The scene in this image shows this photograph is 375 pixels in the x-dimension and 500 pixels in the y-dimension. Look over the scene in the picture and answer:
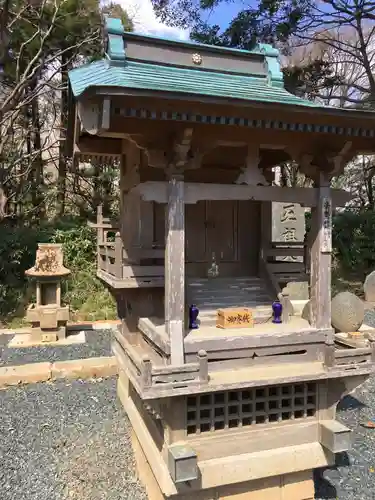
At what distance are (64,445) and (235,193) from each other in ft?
13.0

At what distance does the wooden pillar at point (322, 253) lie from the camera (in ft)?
14.3

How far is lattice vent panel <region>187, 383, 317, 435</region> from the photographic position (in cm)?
409

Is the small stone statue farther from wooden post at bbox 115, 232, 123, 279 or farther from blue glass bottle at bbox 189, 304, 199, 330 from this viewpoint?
wooden post at bbox 115, 232, 123, 279

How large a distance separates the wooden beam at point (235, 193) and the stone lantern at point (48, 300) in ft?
21.1

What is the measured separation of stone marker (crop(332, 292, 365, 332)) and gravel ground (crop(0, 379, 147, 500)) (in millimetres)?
3308

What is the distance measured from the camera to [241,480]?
406 cm

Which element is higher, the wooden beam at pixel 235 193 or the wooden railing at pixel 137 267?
the wooden beam at pixel 235 193

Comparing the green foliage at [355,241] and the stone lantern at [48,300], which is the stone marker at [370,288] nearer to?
the green foliage at [355,241]

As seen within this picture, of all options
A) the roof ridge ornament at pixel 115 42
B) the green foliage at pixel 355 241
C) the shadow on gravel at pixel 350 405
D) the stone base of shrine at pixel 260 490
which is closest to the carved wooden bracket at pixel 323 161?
the roof ridge ornament at pixel 115 42

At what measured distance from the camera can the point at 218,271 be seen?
5.34 meters

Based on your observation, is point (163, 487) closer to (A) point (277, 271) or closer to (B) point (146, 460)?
(B) point (146, 460)

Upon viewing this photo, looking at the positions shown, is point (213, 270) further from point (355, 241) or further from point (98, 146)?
point (355, 241)

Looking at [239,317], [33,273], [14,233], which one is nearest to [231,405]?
[239,317]

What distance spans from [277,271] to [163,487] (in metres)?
2.81
